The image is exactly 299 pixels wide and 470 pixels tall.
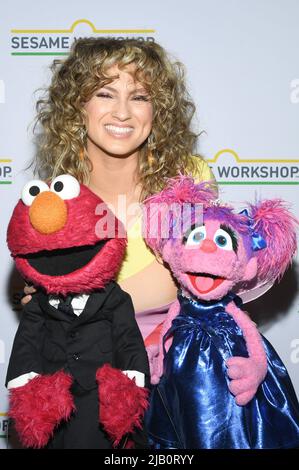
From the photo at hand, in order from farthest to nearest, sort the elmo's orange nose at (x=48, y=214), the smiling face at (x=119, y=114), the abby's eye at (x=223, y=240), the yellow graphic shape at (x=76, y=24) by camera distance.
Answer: the yellow graphic shape at (x=76, y=24) → the smiling face at (x=119, y=114) → the abby's eye at (x=223, y=240) → the elmo's orange nose at (x=48, y=214)

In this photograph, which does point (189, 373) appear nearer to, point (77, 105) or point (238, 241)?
point (238, 241)

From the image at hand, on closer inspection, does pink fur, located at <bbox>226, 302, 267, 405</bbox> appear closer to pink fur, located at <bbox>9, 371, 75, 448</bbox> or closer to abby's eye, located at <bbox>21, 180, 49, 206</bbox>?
pink fur, located at <bbox>9, 371, 75, 448</bbox>

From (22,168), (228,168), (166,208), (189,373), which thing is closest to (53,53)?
(22,168)

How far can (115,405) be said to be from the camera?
125 cm

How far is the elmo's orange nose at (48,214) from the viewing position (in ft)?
4.07

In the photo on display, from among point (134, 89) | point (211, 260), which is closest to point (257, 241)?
point (211, 260)

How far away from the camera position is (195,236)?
1.37 meters

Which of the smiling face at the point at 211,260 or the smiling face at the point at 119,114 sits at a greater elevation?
the smiling face at the point at 119,114

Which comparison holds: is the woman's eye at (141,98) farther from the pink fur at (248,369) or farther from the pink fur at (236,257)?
the pink fur at (248,369)

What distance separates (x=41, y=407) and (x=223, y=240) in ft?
1.68

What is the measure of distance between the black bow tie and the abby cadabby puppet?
0.24 metres

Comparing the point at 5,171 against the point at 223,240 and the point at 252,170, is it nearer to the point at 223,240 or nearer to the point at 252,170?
the point at 252,170

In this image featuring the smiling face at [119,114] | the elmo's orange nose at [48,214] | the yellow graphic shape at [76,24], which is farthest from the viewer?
the yellow graphic shape at [76,24]

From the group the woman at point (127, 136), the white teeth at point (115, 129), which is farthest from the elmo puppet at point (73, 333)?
the white teeth at point (115, 129)
